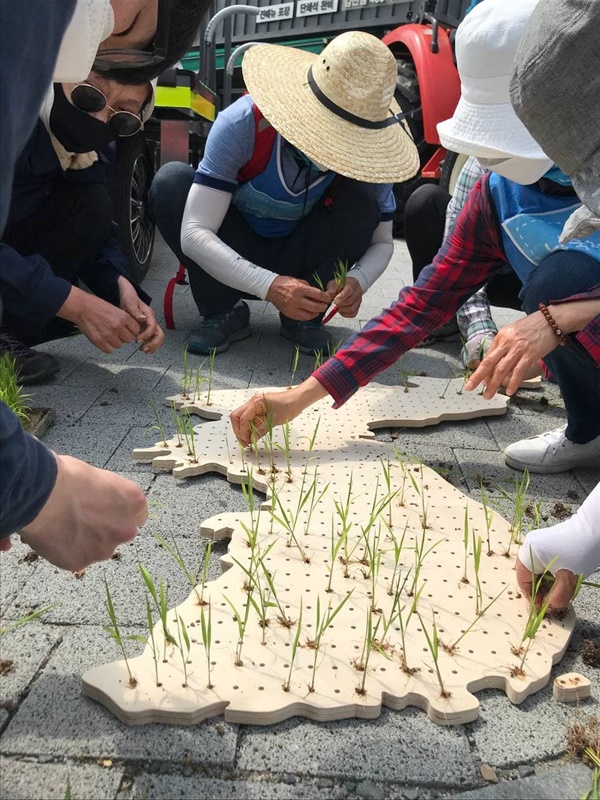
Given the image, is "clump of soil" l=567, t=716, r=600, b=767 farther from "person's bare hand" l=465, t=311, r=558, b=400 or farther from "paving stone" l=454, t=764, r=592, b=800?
"person's bare hand" l=465, t=311, r=558, b=400

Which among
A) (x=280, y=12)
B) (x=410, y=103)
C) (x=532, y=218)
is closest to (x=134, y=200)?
(x=532, y=218)

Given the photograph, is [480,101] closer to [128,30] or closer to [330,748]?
[128,30]

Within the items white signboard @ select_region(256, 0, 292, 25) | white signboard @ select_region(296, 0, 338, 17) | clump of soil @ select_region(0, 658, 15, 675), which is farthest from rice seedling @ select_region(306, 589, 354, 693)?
white signboard @ select_region(256, 0, 292, 25)

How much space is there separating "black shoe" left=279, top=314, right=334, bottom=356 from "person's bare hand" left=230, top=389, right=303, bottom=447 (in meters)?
1.02

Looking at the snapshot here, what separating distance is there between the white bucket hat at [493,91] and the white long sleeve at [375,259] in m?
1.13

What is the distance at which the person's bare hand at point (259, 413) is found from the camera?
2.11 m

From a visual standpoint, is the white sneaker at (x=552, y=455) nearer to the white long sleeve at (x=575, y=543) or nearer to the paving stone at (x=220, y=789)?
the white long sleeve at (x=575, y=543)

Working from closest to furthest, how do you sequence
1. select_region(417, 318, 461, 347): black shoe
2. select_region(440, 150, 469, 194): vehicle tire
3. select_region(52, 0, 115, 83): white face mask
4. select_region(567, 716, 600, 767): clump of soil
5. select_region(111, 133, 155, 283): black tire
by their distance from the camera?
select_region(52, 0, 115, 83): white face mask, select_region(567, 716, 600, 767): clump of soil, select_region(417, 318, 461, 347): black shoe, select_region(111, 133, 155, 283): black tire, select_region(440, 150, 469, 194): vehicle tire

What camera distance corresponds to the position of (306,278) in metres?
3.31

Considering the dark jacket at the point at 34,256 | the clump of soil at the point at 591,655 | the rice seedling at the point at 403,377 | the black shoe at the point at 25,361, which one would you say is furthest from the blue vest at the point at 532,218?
the black shoe at the point at 25,361

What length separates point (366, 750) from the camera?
1.24 m

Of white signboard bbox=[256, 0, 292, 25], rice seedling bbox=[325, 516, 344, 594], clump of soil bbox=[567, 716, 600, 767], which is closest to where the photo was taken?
clump of soil bbox=[567, 716, 600, 767]

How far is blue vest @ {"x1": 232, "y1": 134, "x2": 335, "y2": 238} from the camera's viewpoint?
291 cm

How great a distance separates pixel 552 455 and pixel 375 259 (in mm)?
1228
